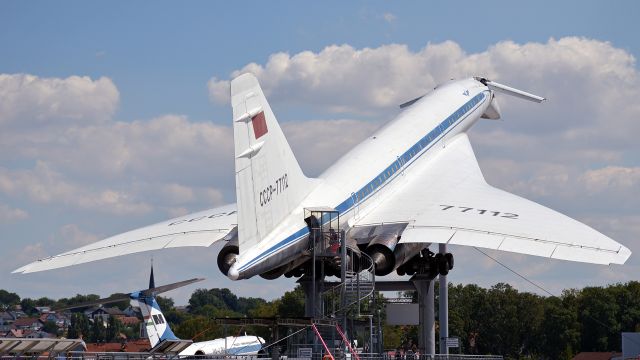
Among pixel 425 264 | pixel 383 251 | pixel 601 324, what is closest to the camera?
pixel 383 251

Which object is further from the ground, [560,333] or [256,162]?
[256,162]

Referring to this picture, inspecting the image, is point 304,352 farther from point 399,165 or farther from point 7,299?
point 7,299

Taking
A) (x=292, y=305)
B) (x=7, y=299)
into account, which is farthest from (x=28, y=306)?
(x=292, y=305)

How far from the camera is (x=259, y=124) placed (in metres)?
27.7

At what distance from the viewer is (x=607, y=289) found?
8538 cm

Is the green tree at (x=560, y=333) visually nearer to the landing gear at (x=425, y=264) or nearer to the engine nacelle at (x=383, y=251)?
the landing gear at (x=425, y=264)

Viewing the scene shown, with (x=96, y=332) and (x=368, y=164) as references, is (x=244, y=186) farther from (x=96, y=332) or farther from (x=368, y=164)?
(x=96, y=332)

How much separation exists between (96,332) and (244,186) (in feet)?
297

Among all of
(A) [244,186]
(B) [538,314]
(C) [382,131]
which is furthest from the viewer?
(B) [538,314]

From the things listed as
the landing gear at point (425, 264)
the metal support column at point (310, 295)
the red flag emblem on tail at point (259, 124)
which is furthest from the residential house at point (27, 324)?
the red flag emblem on tail at point (259, 124)

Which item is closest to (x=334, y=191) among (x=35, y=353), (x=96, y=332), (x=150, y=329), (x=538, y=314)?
(x=35, y=353)

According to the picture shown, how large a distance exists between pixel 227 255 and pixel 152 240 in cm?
329

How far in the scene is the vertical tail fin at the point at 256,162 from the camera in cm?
2703

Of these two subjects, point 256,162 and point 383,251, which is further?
point 383,251
